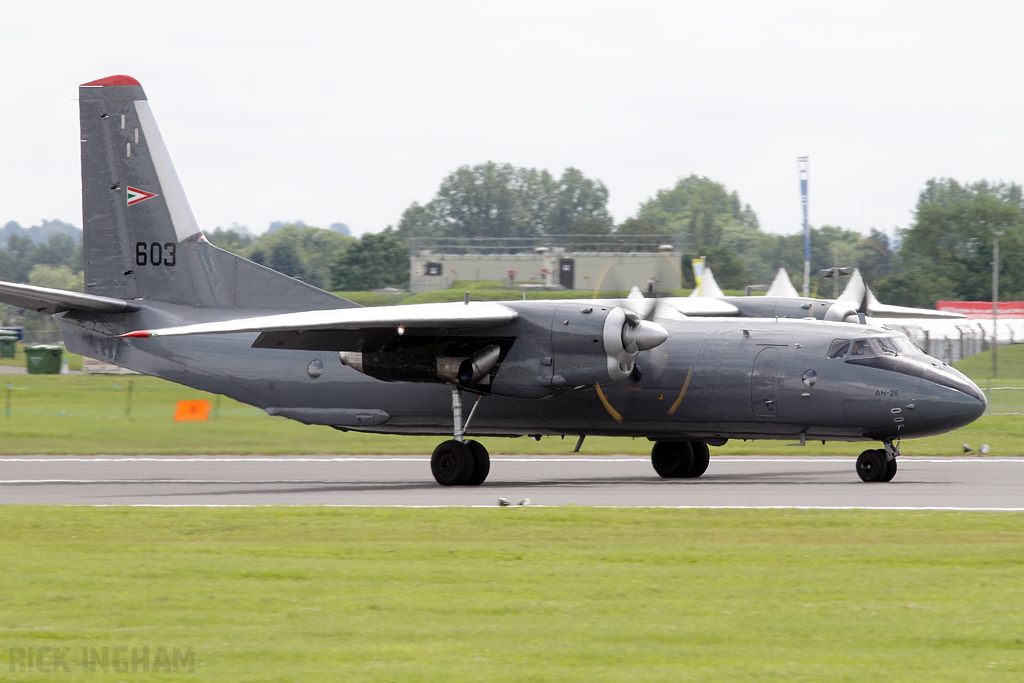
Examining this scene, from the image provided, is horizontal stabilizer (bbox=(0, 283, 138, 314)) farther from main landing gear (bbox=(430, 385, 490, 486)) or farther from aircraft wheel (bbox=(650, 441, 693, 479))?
aircraft wheel (bbox=(650, 441, 693, 479))

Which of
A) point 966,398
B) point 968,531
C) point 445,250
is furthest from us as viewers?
point 445,250

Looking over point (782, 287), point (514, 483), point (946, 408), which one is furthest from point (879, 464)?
point (782, 287)

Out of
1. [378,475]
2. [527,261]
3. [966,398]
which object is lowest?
[378,475]

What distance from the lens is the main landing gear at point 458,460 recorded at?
68.2ft

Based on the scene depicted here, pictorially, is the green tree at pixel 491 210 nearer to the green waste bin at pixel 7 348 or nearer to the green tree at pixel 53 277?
the green tree at pixel 53 277

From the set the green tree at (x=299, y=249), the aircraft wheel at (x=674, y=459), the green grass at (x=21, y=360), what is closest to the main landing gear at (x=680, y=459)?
the aircraft wheel at (x=674, y=459)

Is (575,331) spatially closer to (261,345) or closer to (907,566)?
(261,345)

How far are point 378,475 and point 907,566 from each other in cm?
1415

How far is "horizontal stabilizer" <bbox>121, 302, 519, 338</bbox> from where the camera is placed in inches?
747

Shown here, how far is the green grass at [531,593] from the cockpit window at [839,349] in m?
4.96

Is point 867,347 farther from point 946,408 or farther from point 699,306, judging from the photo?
point 699,306

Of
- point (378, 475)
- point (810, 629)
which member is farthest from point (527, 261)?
point (810, 629)

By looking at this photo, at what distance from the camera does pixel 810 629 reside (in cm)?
915

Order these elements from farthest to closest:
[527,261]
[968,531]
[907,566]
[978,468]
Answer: [527,261], [978,468], [968,531], [907,566]
